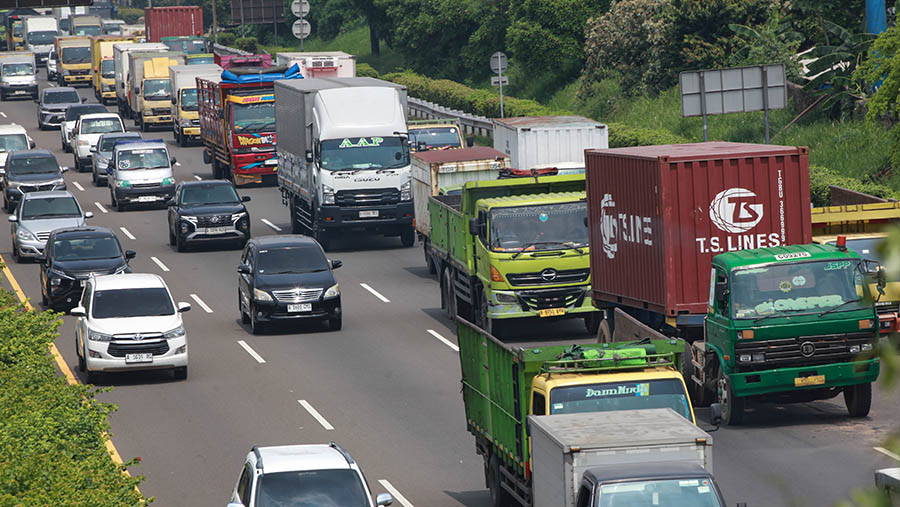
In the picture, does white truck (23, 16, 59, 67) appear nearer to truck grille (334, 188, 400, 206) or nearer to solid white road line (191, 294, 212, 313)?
truck grille (334, 188, 400, 206)

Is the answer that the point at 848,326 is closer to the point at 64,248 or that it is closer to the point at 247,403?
the point at 247,403

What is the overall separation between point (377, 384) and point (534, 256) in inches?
146

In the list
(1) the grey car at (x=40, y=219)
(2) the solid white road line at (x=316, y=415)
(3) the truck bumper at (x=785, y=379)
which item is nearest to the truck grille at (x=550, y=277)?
(2) the solid white road line at (x=316, y=415)

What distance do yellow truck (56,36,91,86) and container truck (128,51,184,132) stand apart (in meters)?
21.6

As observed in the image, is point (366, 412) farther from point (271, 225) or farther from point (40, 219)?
point (271, 225)

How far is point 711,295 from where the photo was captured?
18.8m

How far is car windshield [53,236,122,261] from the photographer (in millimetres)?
30688

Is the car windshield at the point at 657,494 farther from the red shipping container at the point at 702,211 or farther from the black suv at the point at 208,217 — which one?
the black suv at the point at 208,217

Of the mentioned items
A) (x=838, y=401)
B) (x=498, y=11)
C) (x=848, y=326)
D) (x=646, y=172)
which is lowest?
(x=838, y=401)

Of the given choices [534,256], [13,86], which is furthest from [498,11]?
[534,256]

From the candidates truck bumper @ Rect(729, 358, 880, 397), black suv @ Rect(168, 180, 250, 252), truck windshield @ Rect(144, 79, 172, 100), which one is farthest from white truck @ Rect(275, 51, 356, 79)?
truck bumper @ Rect(729, 358, 880, 397)

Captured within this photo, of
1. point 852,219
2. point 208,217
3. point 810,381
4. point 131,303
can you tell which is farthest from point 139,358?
point 208,217

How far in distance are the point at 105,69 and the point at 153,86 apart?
41.9 ft

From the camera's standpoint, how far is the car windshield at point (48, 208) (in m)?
36.2
